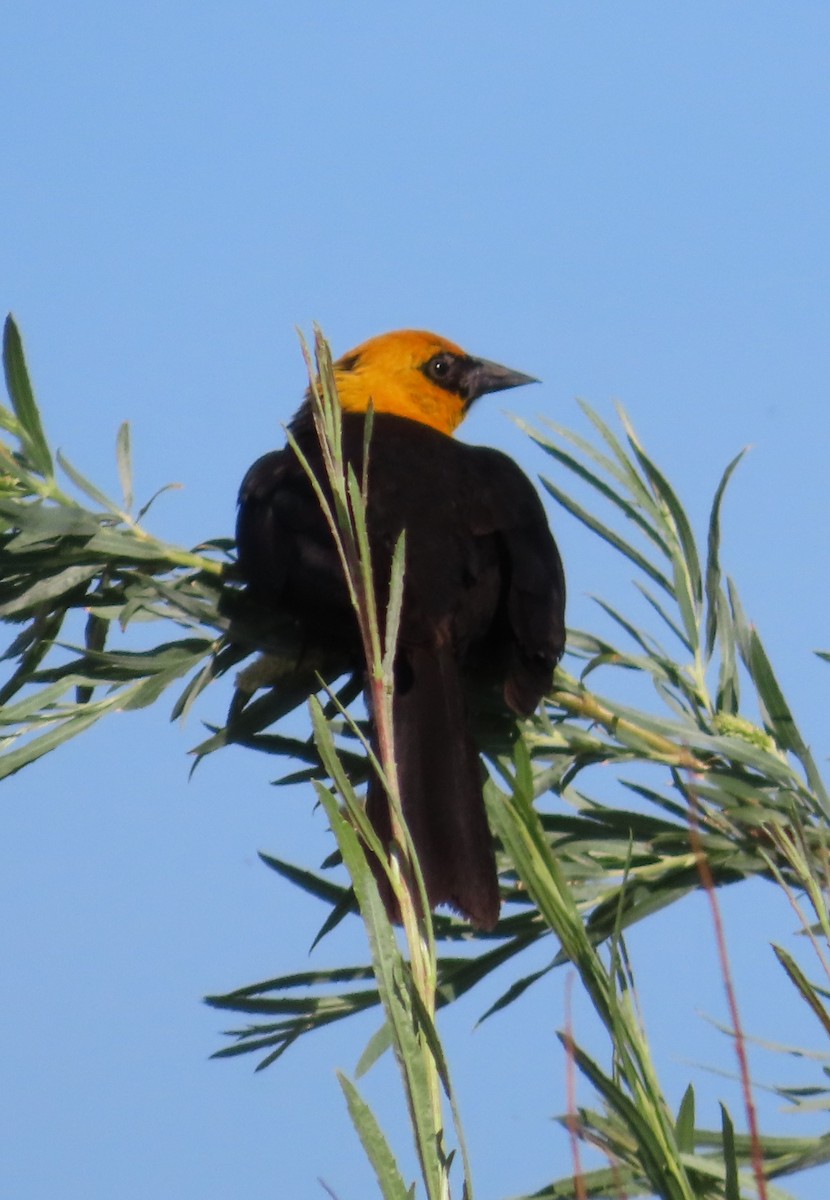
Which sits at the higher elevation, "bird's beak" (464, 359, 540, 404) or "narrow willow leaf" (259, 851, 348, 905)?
"bird's beak" (464, 359, 540, 404)

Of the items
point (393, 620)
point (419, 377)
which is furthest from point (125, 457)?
point (419, 377)

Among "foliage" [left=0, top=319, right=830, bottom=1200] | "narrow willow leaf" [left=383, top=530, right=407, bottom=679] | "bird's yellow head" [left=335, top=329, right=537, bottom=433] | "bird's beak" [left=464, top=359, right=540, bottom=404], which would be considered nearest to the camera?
"narrow willow leaf" [left=383, top=530, right=407, bottom=679]

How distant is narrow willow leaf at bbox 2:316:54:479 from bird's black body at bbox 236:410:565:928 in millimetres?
479

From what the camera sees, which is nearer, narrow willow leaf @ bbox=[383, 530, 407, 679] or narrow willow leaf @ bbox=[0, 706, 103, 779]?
narrow willow leaf @ bbox=[383, 530, 407, 679]

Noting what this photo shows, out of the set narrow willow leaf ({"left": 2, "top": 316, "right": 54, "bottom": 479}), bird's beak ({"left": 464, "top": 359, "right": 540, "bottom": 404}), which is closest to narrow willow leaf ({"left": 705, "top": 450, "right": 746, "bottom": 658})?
narrow willow leaf ({"left": 2, "top": 316, "right": 54, "bottom": 479})

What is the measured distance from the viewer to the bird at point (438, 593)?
2.40 meters

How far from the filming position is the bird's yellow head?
17.4 feet

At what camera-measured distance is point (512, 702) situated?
2.58m

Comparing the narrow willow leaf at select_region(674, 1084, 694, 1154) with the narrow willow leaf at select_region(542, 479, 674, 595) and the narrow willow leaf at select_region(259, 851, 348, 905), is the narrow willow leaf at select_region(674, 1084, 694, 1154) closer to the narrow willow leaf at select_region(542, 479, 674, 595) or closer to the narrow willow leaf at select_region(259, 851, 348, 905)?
the narrow willow leaf at select_region(259, 851, 348, 905)

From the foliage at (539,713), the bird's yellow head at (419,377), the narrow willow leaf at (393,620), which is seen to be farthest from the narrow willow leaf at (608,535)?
the bird's yellow head at (419,377)

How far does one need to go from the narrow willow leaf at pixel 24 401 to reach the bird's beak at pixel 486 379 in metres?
3.28

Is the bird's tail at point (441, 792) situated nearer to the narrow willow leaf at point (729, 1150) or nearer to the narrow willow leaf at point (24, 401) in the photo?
the narrow willow leaf at point (24, 401)

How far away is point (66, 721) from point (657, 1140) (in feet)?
5.46

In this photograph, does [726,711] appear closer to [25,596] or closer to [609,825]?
[609,825]
